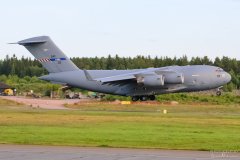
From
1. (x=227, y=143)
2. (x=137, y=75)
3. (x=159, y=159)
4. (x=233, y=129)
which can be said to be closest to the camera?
(x=159, y=159)

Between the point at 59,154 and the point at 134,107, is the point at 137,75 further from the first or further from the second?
the point at 59,154

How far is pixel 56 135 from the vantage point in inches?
1003

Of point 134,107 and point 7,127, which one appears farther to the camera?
point 134,107

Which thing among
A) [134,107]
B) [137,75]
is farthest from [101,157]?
[137,75]

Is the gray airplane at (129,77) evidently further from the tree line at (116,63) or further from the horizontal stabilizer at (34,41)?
the tree line at (116,63)

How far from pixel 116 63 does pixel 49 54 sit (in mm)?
97083

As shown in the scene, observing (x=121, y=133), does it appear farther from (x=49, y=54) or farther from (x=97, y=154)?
(x=49, y=54)

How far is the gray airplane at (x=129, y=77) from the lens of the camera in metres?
60.0

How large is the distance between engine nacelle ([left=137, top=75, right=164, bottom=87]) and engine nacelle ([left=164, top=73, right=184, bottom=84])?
527 mm

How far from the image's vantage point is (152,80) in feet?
197

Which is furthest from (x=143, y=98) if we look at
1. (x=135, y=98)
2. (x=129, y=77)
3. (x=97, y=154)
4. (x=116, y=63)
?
(x=116, y=63)

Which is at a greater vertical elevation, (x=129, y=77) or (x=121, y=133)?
(x=129, y=77)

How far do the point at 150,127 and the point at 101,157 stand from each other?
12.6 metres

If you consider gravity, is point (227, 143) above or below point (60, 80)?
below
